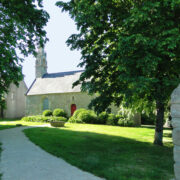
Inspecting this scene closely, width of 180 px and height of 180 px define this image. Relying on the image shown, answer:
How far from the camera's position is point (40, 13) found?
8750mm

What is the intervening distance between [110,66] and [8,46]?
4881mm

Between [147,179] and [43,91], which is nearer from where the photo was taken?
[147,179]

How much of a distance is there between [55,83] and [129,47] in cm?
2429

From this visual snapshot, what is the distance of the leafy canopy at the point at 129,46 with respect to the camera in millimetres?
6035

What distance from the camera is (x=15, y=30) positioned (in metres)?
8.62

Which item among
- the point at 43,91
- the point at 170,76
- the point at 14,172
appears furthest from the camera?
the point at 43,91

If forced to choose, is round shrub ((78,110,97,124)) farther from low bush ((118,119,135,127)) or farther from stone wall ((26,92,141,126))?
low bush ((118,119,135,127))

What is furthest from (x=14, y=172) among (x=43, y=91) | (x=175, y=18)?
(x=43, y=91)

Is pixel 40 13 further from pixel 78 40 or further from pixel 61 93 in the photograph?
pixel 61 93

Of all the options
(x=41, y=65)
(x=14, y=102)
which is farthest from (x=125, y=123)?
(x=14, y=102)

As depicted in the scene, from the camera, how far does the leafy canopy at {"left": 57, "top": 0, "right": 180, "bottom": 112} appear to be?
19.8 feet

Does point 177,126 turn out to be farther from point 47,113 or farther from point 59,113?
point 47,113

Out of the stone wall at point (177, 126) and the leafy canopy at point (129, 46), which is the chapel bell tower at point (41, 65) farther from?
the stone wall at point (177, 126)

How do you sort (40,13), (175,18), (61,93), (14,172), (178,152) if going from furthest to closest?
(61,93) < (40,13) < (175,18) < (14,172) < (178,152)
